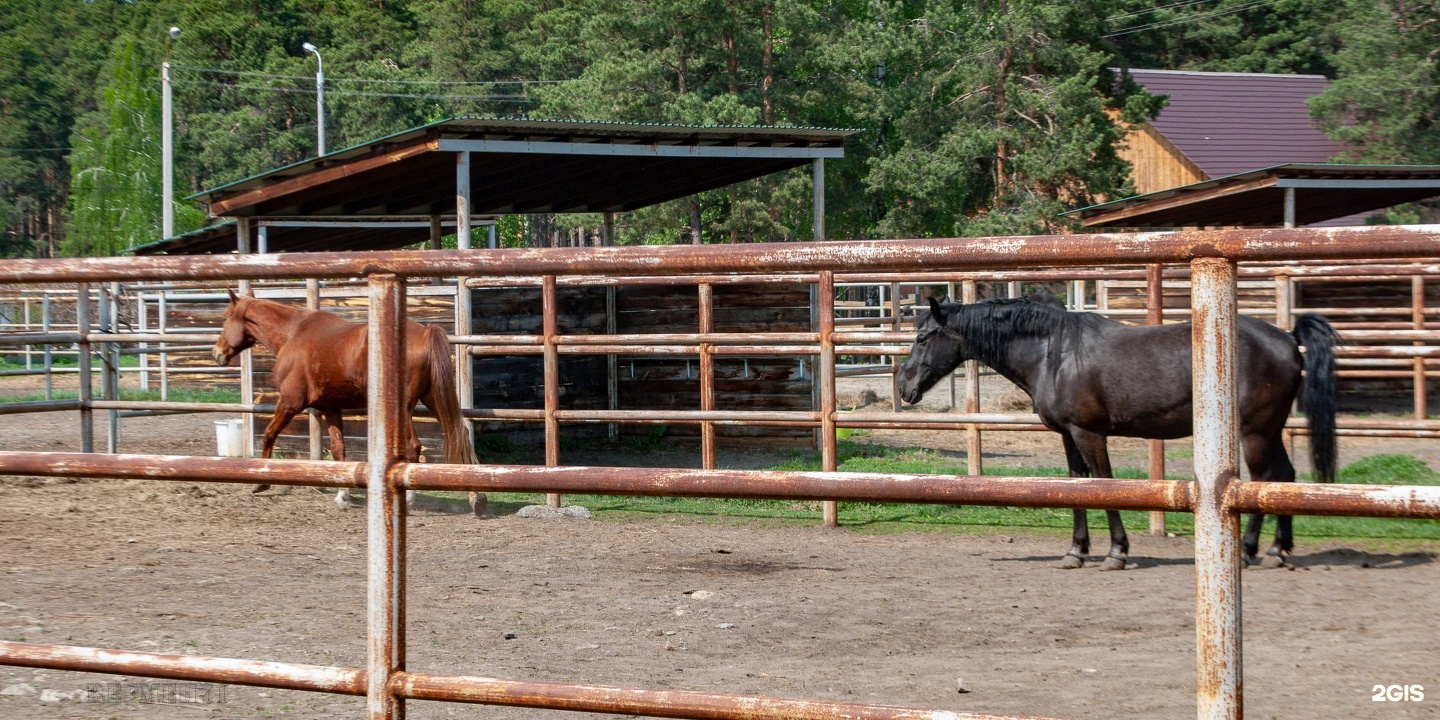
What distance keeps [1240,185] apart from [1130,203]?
1736 mm

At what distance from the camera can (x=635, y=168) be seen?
529 inches

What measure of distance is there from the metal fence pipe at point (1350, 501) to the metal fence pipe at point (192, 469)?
143 centimetres

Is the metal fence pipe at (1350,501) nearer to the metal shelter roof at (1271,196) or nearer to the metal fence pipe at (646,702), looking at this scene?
the metal fence pipe at (646,702)

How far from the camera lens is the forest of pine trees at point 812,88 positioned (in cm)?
2384

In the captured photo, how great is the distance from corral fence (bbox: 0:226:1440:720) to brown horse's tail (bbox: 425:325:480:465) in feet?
18.2

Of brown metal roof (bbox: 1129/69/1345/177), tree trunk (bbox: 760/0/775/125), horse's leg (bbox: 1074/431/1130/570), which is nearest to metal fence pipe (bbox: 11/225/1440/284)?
horse's leg (bbox: 1074/431/1130/570)

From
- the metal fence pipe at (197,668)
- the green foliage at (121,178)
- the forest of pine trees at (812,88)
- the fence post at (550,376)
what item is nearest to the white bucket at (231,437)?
the fence post at (550,376)

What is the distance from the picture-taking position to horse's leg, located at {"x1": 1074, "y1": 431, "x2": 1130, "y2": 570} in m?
6.48

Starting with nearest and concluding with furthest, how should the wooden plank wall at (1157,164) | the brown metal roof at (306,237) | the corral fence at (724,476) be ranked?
1. the corral fence at (724,476)
2. the brown metal roof at (306,237)
3. the wooden plank wall at (1157,164)

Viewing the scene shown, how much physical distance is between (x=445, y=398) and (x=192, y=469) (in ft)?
18.9

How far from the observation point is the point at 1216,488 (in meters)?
1.66

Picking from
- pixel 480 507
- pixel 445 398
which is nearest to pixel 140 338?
pixel 445 398

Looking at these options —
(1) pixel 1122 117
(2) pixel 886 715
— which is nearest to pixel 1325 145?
(1) pixel 1122 117

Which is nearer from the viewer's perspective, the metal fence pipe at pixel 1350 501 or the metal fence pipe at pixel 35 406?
the metal fence pipe at pixel 1350 501
